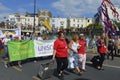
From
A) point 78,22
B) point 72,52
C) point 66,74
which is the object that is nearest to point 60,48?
point 72,52

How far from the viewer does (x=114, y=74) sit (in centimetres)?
1345

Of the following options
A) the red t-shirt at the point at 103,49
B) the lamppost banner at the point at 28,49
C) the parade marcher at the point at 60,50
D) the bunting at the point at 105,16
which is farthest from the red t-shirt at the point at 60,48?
the bunting at the point at 105,16

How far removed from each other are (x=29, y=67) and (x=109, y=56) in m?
7.38

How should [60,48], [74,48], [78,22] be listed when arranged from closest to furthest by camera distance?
[60,48] < [74,48] < [78,22]

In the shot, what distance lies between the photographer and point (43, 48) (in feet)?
63.1

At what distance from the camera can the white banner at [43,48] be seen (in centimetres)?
1859

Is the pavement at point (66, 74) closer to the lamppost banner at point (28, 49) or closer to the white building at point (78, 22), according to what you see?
the lamppost banner at point (28, 49)

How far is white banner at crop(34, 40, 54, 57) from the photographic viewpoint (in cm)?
→ 1859

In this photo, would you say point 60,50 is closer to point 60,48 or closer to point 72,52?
point 60,48

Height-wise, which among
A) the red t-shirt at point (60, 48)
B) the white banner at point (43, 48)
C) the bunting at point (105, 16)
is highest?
the bunting at point (105, 16)

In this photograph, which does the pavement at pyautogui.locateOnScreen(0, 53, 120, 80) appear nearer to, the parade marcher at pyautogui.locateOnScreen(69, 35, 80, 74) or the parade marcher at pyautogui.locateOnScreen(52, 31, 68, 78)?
the parade marcher at pyautogui.locateOnScreen(69, 35, 80, 74)

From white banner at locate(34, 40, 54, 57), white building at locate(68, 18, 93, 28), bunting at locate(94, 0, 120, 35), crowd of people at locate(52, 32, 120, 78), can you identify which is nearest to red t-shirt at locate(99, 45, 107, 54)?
crowd of people at locate(52, 32, 120, 78)

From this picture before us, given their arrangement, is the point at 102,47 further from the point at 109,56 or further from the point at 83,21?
the point at 83,21

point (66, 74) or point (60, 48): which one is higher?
point (60, 48)
